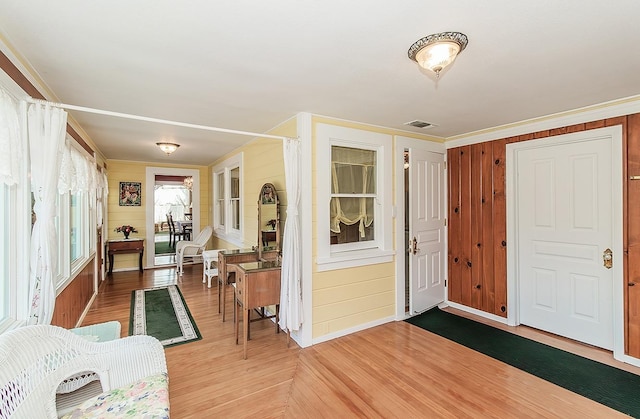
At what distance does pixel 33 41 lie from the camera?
1698mm

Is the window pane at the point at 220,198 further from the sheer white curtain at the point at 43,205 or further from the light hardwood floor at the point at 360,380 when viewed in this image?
the sheer white curtain at the point at 43,205

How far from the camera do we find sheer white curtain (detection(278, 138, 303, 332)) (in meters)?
2.85

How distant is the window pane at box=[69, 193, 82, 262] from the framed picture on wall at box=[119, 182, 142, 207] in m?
2.65

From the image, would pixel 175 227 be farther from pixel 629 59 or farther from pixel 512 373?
pixel 629 59

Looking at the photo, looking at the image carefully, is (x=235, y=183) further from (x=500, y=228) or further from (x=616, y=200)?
(x=616, y=200)

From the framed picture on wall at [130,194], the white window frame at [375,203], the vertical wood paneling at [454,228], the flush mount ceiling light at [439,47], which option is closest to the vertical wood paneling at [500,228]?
the vertical wood paneling at [454,228]

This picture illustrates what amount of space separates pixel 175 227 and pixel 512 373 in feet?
31.4

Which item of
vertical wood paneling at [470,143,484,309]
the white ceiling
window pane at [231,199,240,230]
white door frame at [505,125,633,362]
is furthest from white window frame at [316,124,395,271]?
window pane at [231,199,240,230]

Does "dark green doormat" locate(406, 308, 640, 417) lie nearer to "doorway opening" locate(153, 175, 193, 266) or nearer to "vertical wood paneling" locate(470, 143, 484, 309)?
Result: "vertical wood paneling" locate(470, 143, 484, 309)

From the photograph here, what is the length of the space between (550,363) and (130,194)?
755 centimetres

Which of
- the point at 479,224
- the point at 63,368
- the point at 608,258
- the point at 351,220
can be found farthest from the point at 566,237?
the point at 63,368

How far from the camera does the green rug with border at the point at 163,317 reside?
3.18 meters

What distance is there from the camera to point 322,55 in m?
1.85

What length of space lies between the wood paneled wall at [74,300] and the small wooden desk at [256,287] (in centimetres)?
153
